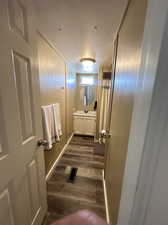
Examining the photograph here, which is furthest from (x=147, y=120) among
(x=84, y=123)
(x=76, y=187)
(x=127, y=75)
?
(x=84, y=123)

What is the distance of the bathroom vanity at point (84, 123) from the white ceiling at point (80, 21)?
7.04 feet

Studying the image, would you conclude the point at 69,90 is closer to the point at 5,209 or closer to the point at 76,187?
the point at 76,187

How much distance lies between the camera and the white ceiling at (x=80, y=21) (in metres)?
0.94

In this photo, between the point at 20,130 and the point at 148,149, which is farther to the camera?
the point at 20,130

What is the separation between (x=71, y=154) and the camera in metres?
2.59

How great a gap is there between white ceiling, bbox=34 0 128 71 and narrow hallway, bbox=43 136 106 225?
7.48 feet

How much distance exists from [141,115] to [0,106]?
771mm

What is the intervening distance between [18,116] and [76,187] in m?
1.55

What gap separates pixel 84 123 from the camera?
3562 mm

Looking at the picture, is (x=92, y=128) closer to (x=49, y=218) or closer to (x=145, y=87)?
(x=49, y=218)

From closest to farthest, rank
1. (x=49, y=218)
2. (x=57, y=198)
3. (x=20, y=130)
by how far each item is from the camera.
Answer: (x=20, y=130), (x=49, y=218), (x=57, y=198)

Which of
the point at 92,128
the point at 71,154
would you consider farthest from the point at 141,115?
the point at 92,128

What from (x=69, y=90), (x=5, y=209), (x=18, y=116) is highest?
(x=69, y=90)

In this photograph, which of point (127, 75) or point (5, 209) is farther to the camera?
point (127, 75)
